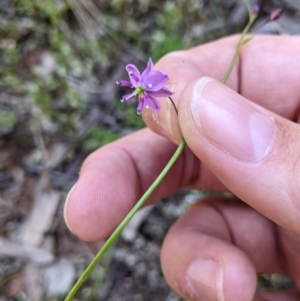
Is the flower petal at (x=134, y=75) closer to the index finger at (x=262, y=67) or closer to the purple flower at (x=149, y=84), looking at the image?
the purple flower at (x=149, y=84)

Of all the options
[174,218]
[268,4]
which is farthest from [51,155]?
[268,4]

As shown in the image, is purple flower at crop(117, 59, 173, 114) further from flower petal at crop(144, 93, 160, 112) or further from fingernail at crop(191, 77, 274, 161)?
fingernail at crop(191, 77, 274, 161)

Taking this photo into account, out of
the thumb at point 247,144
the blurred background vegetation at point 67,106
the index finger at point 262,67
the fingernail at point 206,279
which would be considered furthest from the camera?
the blurred background vegetation at point 67,106

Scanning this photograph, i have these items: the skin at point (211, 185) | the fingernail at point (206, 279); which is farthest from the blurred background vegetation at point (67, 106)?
the fingernail at point (206, 279)

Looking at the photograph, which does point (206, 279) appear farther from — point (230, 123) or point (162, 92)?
point (162, 92)

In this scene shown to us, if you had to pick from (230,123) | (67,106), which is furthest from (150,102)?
(67,106)

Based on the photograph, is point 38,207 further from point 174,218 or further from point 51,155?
point 174,218

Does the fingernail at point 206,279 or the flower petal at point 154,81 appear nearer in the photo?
the flower petal at point 154,81

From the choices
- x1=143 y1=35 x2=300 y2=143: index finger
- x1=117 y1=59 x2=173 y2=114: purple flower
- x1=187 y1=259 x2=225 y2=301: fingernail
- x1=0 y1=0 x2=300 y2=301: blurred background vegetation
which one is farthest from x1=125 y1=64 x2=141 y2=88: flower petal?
x1=0 y1=0 x2=300 y2=301: blurred background vegetation
